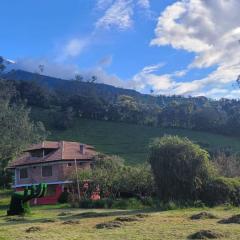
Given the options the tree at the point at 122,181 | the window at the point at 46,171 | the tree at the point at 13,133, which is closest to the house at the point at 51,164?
the window at the point at 46,171

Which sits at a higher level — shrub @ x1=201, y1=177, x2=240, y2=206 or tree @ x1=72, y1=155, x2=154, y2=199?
tree @ x1=72, y1=155, x2=154, y2=199

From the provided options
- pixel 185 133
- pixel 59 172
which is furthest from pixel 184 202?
pixel 185 133

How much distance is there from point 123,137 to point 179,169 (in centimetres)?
6801

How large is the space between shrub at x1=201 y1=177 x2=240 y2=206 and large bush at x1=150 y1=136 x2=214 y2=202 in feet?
1.52

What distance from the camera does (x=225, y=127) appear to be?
103875 millimetres

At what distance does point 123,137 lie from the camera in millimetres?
101125

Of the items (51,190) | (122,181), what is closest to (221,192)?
(122,181)

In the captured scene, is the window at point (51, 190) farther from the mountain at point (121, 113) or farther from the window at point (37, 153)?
the mountain at point (121, 113)

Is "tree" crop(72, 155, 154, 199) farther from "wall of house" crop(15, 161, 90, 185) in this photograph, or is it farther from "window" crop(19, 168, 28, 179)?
"window" crop(19, 168, 28, 179)

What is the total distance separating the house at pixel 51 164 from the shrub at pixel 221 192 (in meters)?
26.2

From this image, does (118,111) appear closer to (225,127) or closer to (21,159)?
(225,127)

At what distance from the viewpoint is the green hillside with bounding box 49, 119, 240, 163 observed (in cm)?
9230

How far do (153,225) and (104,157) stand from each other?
38510mm

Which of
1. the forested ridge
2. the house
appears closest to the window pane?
the house
